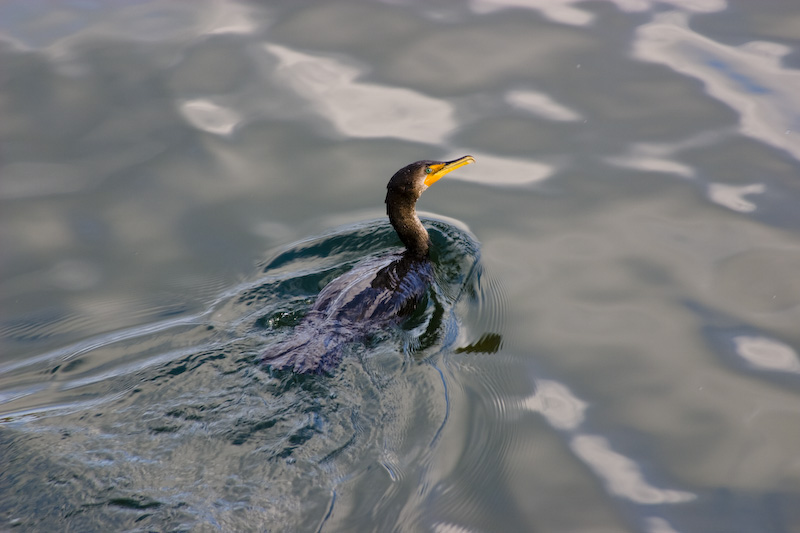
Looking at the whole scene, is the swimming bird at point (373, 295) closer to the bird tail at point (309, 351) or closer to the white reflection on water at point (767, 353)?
the bird tail at point (309, 351)

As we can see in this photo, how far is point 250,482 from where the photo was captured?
403 centimetres

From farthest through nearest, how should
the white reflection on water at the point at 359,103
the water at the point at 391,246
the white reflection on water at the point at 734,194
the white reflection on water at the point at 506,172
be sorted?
the white reflection on water at the point at 359,103, the white reflection on water at the point at 506,172, the white reflection on water at the point at 734,194, the water at the point at 391,246

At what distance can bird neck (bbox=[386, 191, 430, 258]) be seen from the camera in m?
6.18

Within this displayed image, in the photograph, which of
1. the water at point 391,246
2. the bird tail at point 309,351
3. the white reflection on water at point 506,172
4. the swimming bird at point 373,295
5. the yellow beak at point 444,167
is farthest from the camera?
the white reflection on water at point 506,172

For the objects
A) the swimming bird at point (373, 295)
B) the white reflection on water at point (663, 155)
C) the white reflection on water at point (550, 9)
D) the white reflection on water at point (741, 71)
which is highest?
the white reflection on water at point (550, 9)

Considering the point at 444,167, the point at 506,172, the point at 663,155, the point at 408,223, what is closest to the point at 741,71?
the point at 663,155

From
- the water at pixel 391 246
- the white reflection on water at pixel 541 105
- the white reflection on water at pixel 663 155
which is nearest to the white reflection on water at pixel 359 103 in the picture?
the water at pixel 391 246

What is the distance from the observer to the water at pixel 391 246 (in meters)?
4.16

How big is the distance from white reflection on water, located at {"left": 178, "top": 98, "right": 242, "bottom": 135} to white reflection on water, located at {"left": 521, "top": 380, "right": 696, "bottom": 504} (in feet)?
14.5

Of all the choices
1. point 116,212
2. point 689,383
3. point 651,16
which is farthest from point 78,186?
point 651,16

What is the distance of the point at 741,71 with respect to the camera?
7.95m

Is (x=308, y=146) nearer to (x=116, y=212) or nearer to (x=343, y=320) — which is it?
(x=116, y=212)

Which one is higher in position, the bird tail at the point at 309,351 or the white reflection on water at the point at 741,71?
the white reflection on water at the point at 741,71

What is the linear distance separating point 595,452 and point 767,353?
5.56 ft
